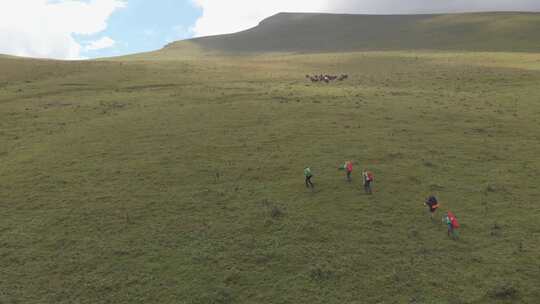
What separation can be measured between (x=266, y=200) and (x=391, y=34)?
481 feet

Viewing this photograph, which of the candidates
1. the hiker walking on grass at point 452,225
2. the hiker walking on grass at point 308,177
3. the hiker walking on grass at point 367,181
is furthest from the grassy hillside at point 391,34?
the hiker walking on grass at point 452,225

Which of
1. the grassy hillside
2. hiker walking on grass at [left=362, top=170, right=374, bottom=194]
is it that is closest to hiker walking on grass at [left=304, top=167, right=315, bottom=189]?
hiker walking on grass at [left=362, top=170, right=374, bottom=194]

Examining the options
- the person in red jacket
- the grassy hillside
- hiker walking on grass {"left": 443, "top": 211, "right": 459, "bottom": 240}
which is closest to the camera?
hiker walking on grass {"left": 443, "top": 211, "right": 459, "bottom": 240}

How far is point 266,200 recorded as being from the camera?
70.4 ft

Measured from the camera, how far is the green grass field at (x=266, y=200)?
1530 cm

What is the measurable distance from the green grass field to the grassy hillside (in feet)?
280

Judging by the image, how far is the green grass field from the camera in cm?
1530

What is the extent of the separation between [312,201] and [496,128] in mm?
21313

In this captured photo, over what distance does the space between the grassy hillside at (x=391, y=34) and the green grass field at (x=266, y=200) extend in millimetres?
85405

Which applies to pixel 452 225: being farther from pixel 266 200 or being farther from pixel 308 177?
pixel 266 200

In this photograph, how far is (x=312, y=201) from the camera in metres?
21.3

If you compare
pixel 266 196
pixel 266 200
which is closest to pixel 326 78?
pixel 266 196

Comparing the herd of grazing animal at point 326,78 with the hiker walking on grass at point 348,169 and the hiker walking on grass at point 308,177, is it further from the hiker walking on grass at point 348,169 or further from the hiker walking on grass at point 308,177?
the hiker walking on grass at point 308,177

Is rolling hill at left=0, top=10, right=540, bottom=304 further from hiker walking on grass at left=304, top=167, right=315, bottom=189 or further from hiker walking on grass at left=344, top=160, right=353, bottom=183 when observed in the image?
hiker walking on grass at left=344, top=160, right=353, bottom=183
